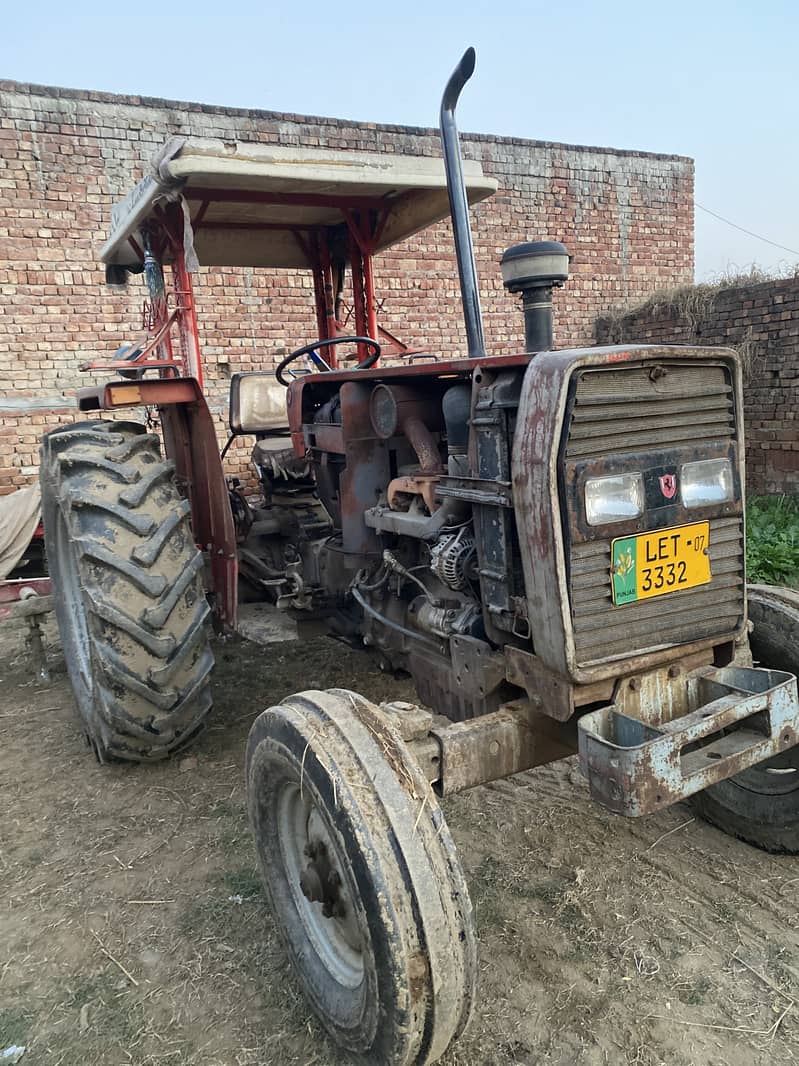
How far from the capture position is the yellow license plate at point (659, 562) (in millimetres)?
2027

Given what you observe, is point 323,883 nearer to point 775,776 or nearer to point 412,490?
point 412,490

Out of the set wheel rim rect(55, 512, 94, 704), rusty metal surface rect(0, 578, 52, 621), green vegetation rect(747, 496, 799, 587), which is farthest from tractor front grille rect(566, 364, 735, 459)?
green vegetation rect(747, 496, 799, 587)

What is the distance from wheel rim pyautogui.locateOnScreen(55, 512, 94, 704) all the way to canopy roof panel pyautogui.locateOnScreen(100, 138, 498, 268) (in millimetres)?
1500

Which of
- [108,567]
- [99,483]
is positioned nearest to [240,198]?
[99,483]

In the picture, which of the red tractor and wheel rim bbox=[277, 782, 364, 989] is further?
wheel rim bbox=[277, 782, 364, 989]

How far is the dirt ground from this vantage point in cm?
191

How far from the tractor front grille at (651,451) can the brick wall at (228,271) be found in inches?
201

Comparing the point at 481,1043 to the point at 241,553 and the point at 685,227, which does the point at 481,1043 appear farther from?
the point at 685,227

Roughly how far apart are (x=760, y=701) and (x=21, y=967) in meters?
2.08

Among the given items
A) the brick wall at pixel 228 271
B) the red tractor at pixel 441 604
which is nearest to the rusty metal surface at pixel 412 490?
the red tractor at pixel 441 604

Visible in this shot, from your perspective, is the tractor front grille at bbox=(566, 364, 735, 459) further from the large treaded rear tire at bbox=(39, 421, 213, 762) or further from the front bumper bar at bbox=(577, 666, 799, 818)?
the large treaded rear tire at bbox=(39, 421, 213, 762)

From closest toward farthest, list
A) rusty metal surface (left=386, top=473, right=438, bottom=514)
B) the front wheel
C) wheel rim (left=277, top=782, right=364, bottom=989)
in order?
the front wheel → wheel rim (left=277, top=782, right=364, bottom=989) → rusty metal surface (left=386, top=473, right=438, bottom=514)

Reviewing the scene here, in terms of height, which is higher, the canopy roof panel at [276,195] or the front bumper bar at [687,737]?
the canopy roof panel at [276,195]

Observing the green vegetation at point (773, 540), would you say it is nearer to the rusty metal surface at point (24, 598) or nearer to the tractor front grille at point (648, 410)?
the tractor front grille at point (648, 410)
